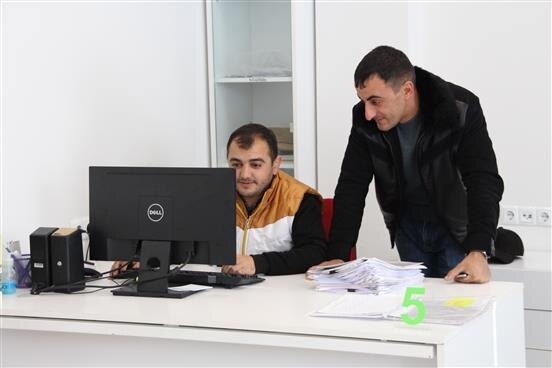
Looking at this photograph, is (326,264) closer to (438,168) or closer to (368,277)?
(368,277)

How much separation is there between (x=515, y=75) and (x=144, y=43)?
172cm

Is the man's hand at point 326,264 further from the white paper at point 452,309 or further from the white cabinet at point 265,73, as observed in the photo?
the white cabinet at point 265,73

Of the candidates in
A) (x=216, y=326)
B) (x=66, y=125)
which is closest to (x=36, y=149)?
(x=66, y=125)

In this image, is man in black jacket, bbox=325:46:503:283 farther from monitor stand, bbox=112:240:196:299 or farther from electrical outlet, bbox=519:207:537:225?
electrical outlet, bbox=519:207:537:225

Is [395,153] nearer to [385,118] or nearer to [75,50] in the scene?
[385,118]

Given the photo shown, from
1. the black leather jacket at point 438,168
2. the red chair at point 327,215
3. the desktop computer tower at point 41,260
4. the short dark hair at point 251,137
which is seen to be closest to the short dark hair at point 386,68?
the black leather jacket at point 438,168

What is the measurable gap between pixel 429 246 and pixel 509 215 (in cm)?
110

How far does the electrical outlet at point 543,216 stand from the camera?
4.15 m

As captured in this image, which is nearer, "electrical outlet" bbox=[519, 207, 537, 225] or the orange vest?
the orange vest

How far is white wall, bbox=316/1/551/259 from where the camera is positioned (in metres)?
4.14

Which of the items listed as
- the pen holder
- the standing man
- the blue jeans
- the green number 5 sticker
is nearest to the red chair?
the standing man

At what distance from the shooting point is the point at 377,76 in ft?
9.60

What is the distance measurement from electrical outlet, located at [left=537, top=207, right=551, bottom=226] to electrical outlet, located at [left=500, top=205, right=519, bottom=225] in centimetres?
10

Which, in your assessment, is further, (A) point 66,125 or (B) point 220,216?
(A) point 66,125
